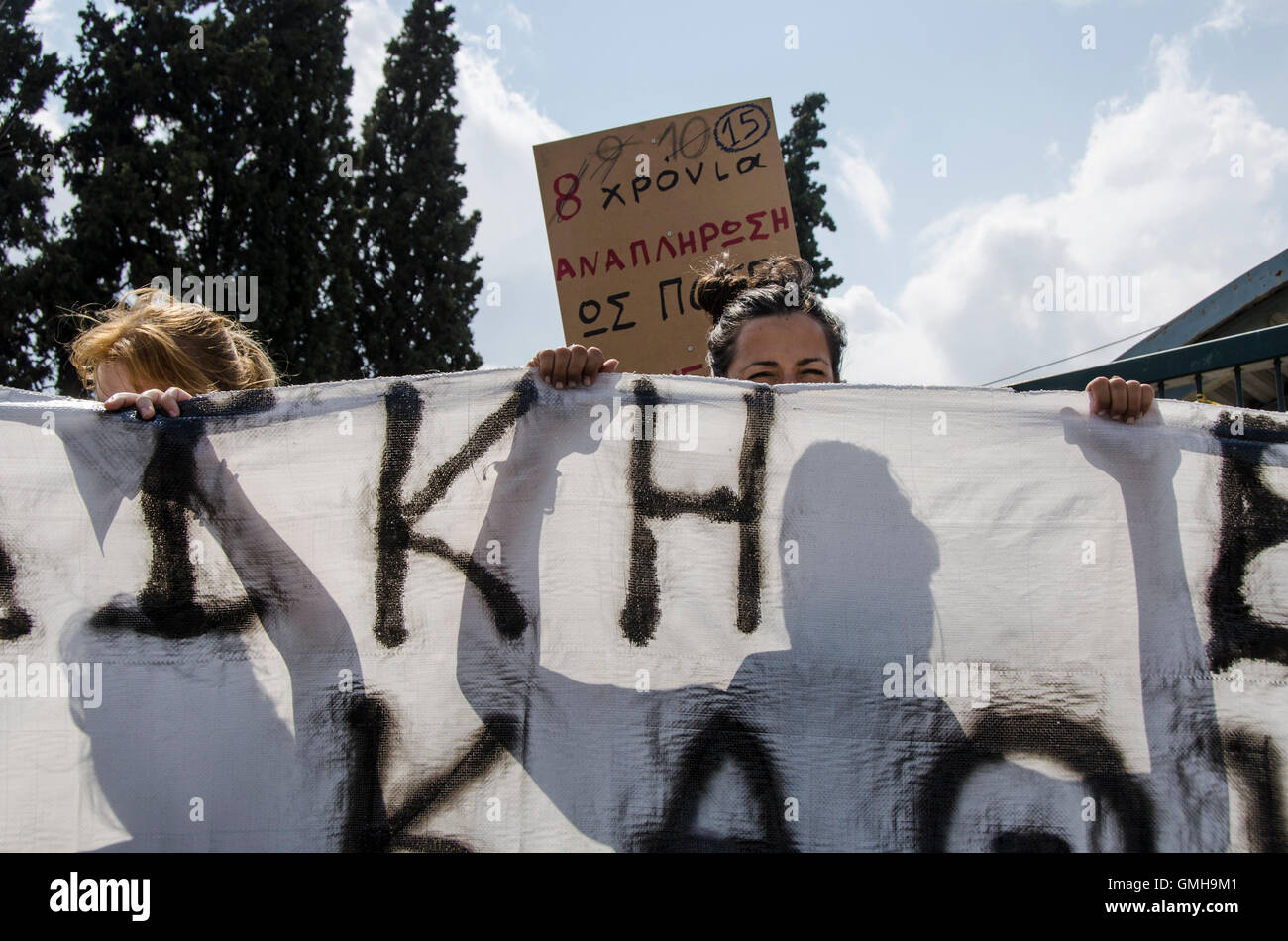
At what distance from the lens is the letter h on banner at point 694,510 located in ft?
5.91

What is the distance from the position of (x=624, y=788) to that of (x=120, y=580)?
1.05 metres

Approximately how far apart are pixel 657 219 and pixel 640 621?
182 cm

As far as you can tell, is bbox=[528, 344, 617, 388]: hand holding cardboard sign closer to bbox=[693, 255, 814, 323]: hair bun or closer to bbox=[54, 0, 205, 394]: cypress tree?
bbox=[693, 255, 814, 323]: hair bun

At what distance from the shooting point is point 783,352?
2189 millimetres

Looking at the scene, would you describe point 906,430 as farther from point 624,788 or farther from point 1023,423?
point 624,788

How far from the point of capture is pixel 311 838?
5.53 feet

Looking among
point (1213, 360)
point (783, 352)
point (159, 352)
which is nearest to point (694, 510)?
point (783, 352)

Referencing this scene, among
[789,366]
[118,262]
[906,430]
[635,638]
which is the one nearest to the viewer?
[635,638]

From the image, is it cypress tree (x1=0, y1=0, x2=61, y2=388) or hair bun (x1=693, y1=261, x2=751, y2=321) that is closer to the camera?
hair bun (x1=693, y1=261, x2=751, y2=321)

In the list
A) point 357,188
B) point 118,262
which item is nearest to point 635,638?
point 118,262

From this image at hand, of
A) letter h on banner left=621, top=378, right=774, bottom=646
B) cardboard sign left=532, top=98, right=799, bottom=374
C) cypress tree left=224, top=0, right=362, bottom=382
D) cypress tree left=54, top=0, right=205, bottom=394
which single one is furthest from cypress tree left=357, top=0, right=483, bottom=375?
letter h on banner left=621, top=378, right=774, bottom=646

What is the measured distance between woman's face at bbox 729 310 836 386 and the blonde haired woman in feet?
3.76

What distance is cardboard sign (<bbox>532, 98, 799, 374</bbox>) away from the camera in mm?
3133

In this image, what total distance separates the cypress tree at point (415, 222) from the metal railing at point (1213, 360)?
1129 centimetres
